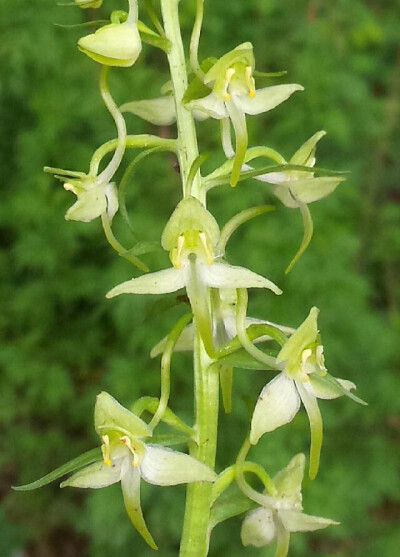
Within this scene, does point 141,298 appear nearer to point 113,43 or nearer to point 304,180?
point 304,180

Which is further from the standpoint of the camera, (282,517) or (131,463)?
(282,517)

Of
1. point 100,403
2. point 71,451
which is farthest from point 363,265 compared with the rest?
point 100,403

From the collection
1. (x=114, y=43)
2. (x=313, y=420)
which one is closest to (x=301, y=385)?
(x=313, y=420)

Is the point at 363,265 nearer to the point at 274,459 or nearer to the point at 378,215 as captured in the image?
the point at 378,215

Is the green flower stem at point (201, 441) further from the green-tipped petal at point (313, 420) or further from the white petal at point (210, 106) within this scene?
the white petal at point (210, 106)

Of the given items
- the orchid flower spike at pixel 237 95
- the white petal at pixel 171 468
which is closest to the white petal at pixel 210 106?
the orchid flower spike at pixel 237 95

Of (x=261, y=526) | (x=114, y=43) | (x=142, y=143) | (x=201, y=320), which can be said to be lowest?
(x=261, y=526)
